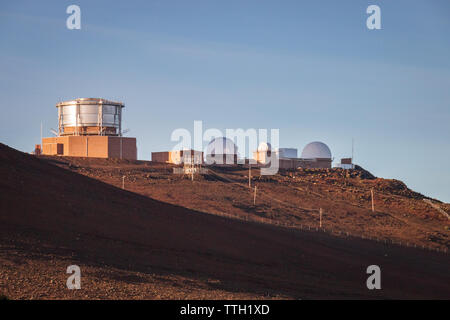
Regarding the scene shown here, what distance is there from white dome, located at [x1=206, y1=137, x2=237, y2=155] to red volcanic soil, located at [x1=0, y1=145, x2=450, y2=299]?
108 ft

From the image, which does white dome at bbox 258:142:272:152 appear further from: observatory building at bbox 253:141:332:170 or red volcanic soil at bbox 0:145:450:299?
red volcanic soil at bbox 0:145:450:299

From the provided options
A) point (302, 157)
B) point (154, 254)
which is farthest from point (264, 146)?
point (154, 254)

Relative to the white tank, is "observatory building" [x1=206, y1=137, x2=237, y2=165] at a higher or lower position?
lower

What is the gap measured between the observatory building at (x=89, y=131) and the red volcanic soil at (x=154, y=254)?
24778mm

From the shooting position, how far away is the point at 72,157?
5166 cm

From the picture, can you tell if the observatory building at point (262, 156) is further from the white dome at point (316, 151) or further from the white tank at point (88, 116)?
the white tank at point (88, 116)

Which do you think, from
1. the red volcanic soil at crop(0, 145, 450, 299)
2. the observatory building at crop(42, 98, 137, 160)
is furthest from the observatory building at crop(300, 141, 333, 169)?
the red volcanic soil at crop(0, 145, 450, 299)

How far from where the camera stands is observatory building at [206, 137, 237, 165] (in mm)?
61438

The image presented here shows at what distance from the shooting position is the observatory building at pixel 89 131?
53.9 meters

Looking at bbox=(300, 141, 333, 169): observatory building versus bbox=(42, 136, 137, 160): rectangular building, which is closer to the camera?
bbox=(42, 136, 137, 160): rectangular building

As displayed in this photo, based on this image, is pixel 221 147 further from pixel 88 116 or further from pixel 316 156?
pixel 88 116

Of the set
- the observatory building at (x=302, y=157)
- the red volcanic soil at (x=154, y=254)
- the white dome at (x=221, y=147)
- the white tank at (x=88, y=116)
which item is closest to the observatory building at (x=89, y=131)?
the white tank at (x=88, y=116)

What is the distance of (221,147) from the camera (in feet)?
213
